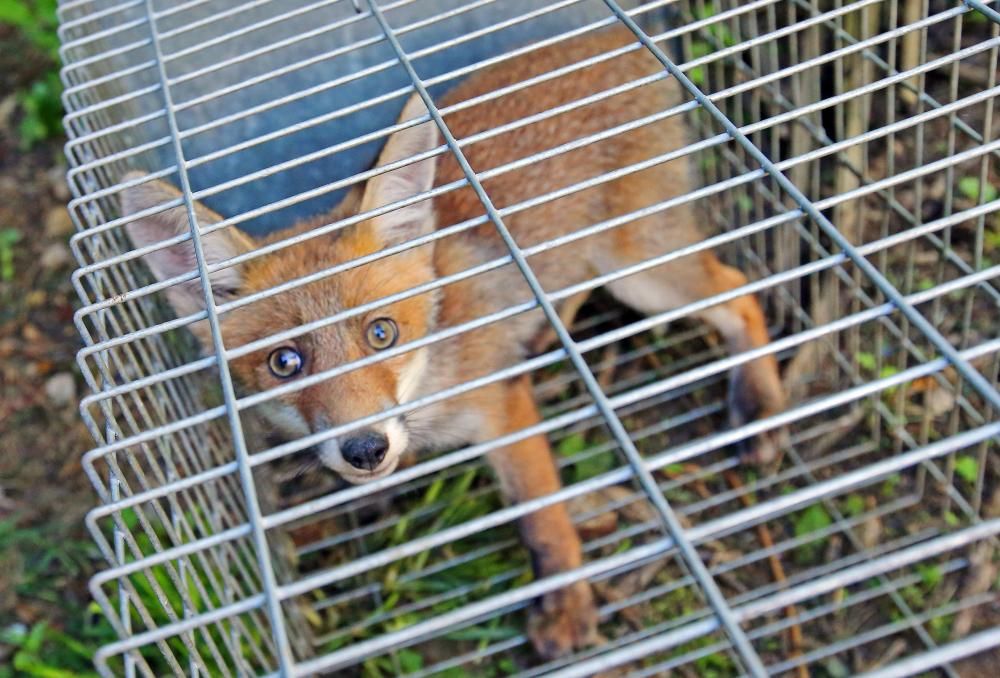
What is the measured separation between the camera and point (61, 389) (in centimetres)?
340

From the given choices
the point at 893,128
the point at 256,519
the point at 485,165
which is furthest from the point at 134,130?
the point at 893,128

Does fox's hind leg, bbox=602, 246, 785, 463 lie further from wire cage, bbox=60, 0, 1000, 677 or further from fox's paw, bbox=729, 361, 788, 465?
wire cage, bbox=60, 0, 1000, 677

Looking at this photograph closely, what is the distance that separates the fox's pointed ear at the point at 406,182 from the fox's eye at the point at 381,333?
25cm

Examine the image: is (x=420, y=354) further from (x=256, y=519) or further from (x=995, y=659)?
(x=995, y=659)

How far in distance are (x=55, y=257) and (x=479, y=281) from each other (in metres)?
2.04

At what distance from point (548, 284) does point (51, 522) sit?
1.77 meters

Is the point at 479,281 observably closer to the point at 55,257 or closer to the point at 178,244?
the point at 178,244

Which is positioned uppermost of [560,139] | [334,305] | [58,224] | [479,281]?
[560,139]

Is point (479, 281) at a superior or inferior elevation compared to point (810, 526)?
superior

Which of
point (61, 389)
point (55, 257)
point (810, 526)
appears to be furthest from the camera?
point (55, 257)

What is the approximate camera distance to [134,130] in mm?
2982

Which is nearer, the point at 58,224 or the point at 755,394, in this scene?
the point at 755,394

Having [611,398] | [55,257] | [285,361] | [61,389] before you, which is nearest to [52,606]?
[61,389]

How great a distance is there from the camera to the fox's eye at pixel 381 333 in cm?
242
